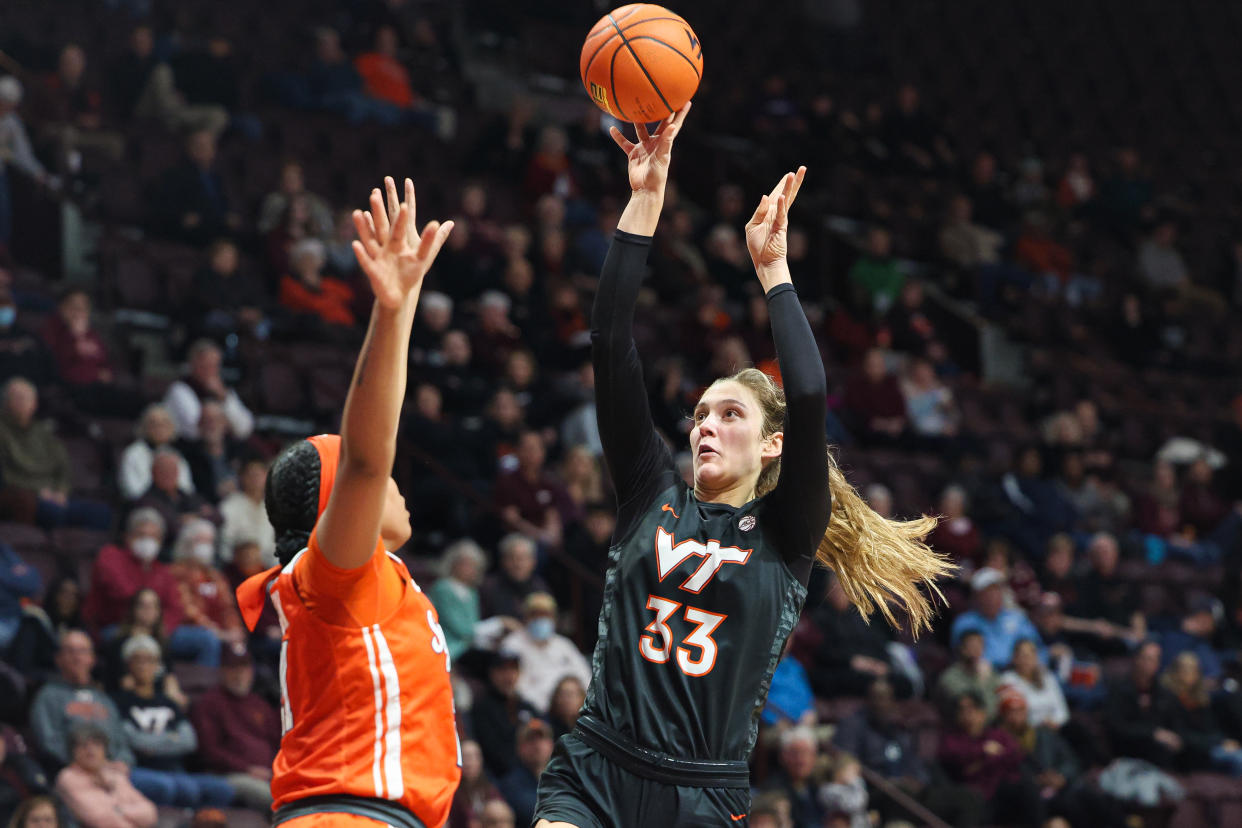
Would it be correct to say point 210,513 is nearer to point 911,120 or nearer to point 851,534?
point 851,534

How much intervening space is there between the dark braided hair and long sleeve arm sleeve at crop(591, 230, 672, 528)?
Answer: 888 millimetres

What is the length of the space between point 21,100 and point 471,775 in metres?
6.80

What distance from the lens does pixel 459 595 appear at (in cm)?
941

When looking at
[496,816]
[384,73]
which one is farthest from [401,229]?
[384,73]

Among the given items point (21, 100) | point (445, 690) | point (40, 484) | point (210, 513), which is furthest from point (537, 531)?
point (445, 690)

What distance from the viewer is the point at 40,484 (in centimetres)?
919

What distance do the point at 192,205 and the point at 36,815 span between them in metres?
5.55

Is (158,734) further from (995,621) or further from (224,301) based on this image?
(995,621)

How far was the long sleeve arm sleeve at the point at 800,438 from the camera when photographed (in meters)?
3.80

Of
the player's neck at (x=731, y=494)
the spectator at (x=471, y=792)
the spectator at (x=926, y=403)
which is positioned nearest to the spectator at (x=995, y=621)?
the spectator at (x=926, y=403)

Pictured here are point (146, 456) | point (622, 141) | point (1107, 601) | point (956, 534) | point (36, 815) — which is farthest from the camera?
point (1107, 601)

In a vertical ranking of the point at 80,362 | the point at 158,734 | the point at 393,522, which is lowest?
the point at 158,734

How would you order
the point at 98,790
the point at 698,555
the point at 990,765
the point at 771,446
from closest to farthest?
1. the point at 698,555
2. the point at 771,446
3. the point at 98,790
4. the point at 990,765

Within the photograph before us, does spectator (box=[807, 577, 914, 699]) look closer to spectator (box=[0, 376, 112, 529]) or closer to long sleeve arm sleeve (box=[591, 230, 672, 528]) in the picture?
spectator (box=[0, 376, 112, 529])
